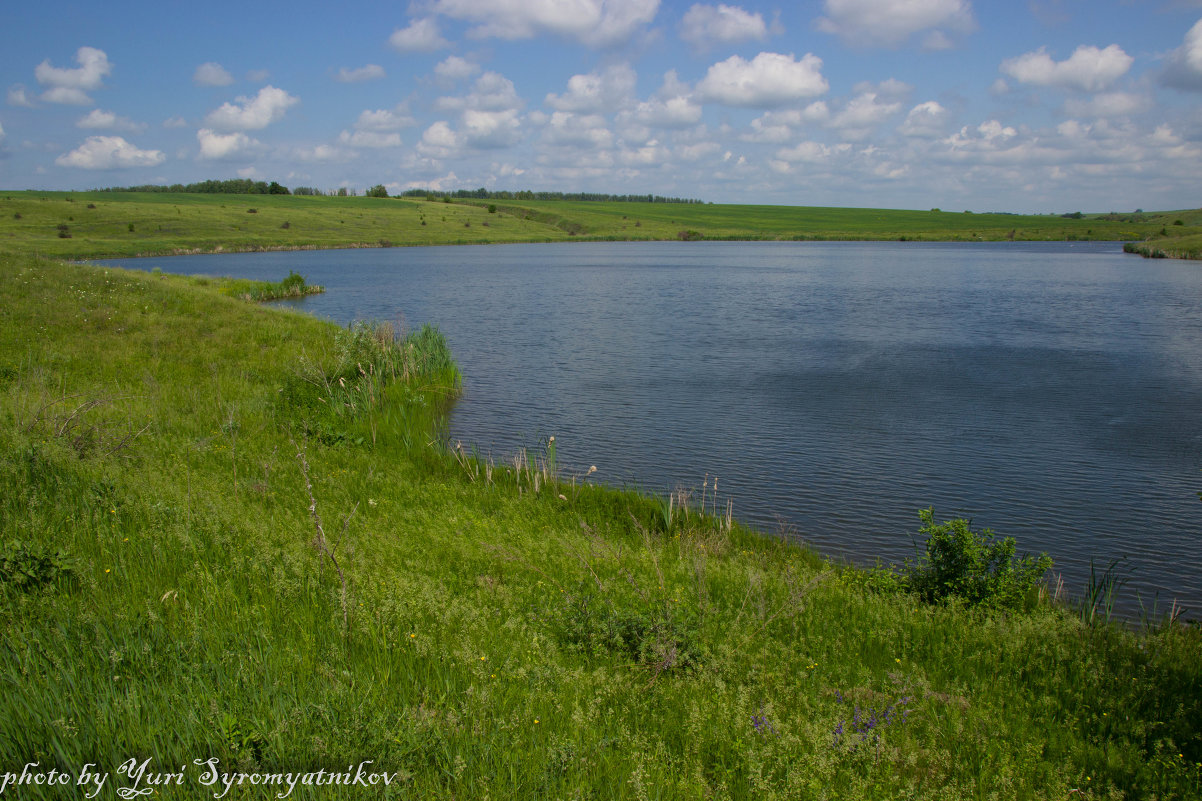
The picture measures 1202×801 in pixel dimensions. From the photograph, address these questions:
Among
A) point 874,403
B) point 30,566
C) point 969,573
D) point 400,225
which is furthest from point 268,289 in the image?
point 400,225

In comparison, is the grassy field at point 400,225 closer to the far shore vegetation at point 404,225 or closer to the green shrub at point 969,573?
the far shore vegetation at point 404,225

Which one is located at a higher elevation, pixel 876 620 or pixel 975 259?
pixel 975 259

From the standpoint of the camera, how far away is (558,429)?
16.3m

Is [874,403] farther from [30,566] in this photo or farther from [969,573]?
[30,566]

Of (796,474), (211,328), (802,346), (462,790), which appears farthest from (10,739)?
(802,346)

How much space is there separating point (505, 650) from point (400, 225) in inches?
4816

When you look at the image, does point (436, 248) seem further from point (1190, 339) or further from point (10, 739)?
point (10, 739)

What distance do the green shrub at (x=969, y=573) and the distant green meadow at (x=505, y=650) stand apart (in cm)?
3

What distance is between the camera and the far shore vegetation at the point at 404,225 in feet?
273

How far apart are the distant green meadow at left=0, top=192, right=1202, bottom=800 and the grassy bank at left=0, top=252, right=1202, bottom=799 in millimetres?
25

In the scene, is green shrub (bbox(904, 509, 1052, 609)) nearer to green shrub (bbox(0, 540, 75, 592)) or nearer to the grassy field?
green shrub (bbox(0, 540, 75, 592))

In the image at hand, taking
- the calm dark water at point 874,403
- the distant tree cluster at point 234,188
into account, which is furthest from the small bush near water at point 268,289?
the distant tree cluster at point 234,188

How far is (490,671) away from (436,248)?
10322 centimetres

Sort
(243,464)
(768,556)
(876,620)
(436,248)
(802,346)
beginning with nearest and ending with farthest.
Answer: (876,620), (768,556), (243,464), (802,346), (436,248)
